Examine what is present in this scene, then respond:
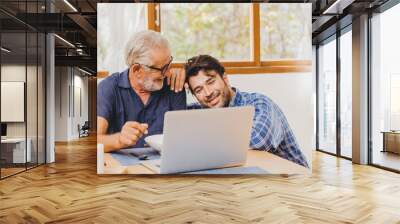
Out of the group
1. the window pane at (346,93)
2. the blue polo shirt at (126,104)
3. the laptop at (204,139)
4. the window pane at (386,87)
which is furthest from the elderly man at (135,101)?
the window pane at (346,93)

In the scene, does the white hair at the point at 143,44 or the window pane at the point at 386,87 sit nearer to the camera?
the white hair at the point at 143,44

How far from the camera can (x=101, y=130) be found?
606 centimetres

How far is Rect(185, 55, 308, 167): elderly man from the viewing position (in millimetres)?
6070

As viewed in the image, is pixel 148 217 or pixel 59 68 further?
pixel 59 68

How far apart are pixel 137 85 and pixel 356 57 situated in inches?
176

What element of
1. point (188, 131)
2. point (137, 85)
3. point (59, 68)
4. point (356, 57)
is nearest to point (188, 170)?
point (188, 131)

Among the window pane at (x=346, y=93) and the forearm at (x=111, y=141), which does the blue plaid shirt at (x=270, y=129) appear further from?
the window pane at (x=346, y=93)

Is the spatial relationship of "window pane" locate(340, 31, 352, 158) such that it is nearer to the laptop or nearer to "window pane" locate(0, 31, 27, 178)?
the laptop

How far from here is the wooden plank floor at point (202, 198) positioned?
3.80 m

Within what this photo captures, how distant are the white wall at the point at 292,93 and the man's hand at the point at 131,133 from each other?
1604mm

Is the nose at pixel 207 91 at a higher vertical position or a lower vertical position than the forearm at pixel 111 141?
higher

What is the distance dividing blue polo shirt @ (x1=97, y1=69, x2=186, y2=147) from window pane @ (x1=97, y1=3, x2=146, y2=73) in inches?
15.6

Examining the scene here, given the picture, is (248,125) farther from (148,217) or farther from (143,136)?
(148,217)

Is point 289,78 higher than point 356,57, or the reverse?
point 356,57
